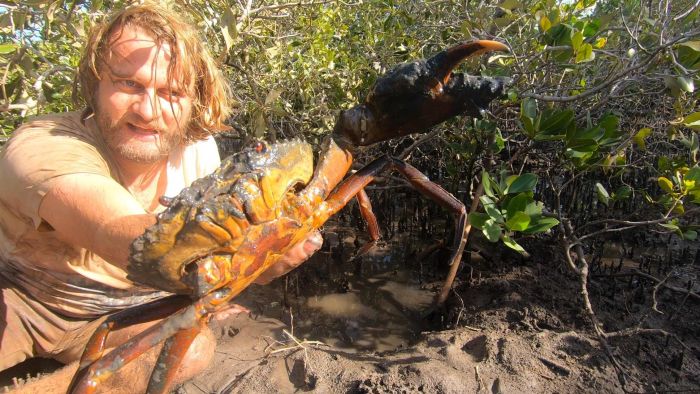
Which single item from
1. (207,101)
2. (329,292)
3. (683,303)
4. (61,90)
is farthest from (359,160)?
(683,303)

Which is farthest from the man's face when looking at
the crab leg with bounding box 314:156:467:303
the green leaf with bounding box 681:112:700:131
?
the green leaf with bounding box 681:112:700:131

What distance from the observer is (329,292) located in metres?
3.49

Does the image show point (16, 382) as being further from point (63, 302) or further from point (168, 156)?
point (168, 156)

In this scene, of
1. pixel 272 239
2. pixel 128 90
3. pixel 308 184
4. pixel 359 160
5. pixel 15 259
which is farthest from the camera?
pixel 359 160

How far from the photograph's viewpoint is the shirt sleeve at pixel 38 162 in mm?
1551

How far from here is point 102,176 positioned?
5.07 ft

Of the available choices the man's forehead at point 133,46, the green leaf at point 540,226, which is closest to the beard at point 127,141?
the man's forehead at point 133,46

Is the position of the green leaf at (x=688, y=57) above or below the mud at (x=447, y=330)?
above

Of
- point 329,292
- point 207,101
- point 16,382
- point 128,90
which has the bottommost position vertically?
point 329,292

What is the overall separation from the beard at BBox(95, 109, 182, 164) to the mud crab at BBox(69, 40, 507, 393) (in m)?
0.76

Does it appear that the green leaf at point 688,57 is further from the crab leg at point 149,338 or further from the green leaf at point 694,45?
the crab leg at point 149,338

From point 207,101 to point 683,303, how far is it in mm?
3143

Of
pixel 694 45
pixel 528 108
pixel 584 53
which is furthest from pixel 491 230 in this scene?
pixel 694 45

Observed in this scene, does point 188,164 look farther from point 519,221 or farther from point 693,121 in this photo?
point 693,121
